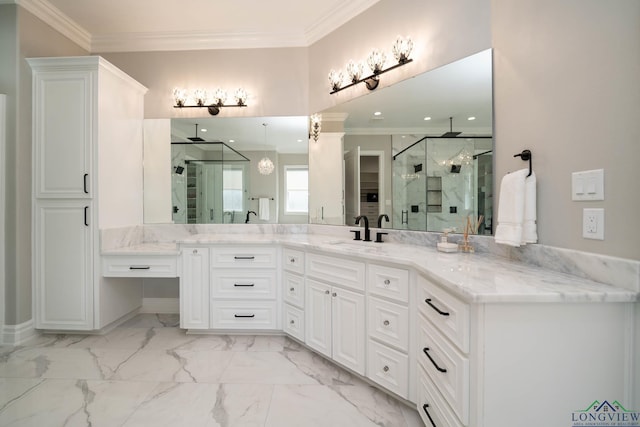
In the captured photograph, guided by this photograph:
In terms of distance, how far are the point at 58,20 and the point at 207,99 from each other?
142 cm

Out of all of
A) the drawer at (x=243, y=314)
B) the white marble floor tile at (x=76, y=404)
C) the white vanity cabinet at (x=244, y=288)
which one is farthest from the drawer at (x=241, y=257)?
the white marble floor tile at (x=76, y=404)

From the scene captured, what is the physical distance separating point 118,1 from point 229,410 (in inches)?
131

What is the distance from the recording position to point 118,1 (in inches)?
104

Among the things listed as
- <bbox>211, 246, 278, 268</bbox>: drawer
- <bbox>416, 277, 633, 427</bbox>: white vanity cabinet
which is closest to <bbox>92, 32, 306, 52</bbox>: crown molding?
<bbox>211, 246, 278, 268</bbox>: drawer

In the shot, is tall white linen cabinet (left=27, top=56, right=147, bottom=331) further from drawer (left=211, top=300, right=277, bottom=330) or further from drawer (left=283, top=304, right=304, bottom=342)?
drawer (left=283, top=304, right=304, bottom=342)

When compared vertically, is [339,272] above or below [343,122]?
below

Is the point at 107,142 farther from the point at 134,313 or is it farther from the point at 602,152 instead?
the point at 602,152

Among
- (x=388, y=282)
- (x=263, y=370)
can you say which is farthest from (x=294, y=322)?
(x=388, y=282)

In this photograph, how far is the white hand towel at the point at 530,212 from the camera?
1.45 metres

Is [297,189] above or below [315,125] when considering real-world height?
below

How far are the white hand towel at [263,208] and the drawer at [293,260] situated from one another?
70 centimetres

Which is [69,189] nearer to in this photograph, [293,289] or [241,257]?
[241,257]

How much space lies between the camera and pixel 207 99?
A: 3.16 m

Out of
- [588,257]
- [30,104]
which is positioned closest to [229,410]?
[588,257]
